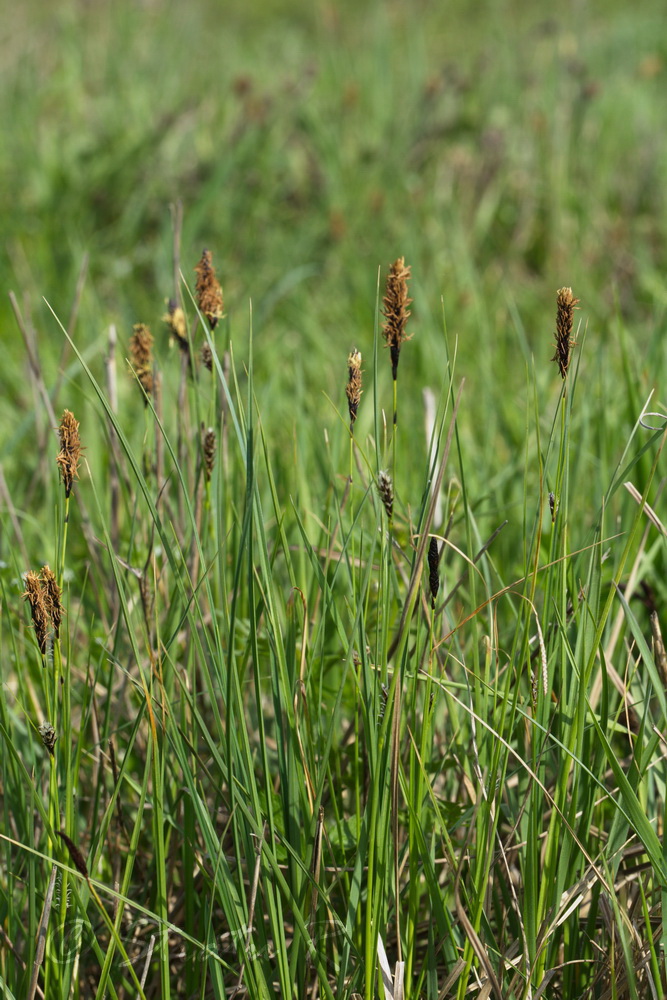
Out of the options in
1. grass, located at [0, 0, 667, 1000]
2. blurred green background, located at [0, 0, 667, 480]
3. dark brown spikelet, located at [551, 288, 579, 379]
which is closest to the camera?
dark brown spikelet, located at [551, 288, 579, 379]

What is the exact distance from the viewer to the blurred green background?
262cm

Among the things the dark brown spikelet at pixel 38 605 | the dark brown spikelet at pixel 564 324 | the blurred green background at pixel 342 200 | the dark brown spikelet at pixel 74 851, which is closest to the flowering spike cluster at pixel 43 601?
the dark brown spikelet at pixel 38 605

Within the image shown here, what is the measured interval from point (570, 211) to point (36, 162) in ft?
6.22

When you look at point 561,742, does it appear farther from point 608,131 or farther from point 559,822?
point 608,131

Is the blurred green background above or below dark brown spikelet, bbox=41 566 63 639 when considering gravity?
above

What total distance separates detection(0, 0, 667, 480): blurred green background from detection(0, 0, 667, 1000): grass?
Answer: 2cm

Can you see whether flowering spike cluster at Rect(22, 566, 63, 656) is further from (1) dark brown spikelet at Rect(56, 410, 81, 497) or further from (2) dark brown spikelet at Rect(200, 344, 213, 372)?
(2) dark brown spikelet at Rect(200, 344, 213, 372)

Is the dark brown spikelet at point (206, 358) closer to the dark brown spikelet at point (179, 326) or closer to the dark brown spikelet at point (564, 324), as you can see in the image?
the dark brown spikelet at point (179, 326)

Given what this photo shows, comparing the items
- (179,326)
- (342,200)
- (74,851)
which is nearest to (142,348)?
(179,326)

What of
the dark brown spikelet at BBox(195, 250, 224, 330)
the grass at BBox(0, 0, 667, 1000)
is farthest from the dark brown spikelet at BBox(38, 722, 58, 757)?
the dark brown spikelet at BBox(195, 250, 224, 330)

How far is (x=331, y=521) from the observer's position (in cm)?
126

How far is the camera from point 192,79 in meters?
4.40

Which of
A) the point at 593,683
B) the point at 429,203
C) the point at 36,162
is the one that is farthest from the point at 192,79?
the point at 593,683

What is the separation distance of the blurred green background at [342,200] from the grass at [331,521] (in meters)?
0.02
